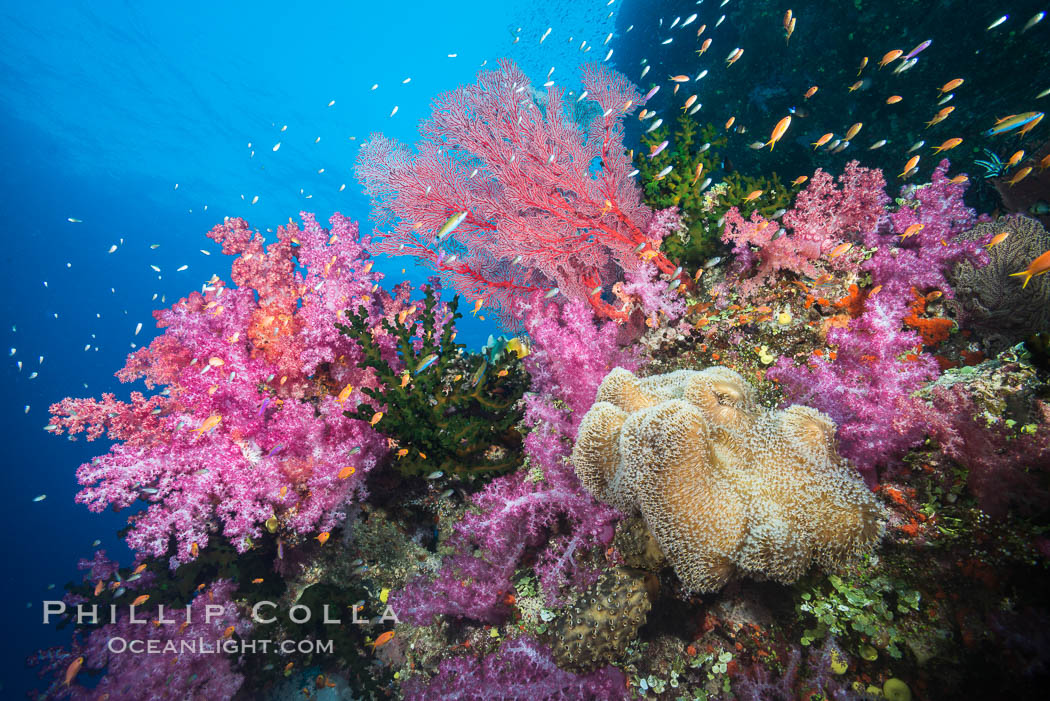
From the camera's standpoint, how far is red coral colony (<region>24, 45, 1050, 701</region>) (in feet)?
6.28

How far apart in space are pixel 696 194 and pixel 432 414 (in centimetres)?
399

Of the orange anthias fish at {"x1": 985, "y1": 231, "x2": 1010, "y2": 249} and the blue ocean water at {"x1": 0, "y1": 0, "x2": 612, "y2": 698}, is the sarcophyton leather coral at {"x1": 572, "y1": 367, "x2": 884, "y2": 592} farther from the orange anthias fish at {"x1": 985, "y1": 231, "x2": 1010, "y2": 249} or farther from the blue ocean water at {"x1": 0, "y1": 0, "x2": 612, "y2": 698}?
the blue ocean water at {"x1": 0, "y1": 0, "x2": 612, "y2": 698}

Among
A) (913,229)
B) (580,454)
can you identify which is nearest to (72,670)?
(580,454)

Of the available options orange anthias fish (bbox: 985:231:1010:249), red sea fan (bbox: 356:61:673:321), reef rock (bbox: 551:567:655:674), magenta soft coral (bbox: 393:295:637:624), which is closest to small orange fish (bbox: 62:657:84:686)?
magenta soft coral (bbox: 393:295:637:624)

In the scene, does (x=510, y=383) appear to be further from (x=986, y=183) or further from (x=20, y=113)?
(x=20, y=113)

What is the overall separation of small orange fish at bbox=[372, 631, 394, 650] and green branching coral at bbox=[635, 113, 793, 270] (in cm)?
474

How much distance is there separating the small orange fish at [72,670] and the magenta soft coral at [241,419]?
1886 mm

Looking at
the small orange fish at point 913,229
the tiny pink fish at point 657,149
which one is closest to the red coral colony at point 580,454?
the small orange fish at point 913,229

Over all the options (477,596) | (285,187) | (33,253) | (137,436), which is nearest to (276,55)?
(285,187)

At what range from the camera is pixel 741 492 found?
2.03 m

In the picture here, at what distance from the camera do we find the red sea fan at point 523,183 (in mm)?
4660

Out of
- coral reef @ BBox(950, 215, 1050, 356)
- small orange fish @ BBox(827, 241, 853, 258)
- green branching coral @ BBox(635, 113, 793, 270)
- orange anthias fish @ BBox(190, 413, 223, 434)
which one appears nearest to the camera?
coral reef @ BBox(950, 215, 1050, 356)

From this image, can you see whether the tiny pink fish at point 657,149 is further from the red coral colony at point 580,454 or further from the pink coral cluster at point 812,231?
the pink coral cluster at point 812,231

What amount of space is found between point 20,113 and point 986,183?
56075 mm
